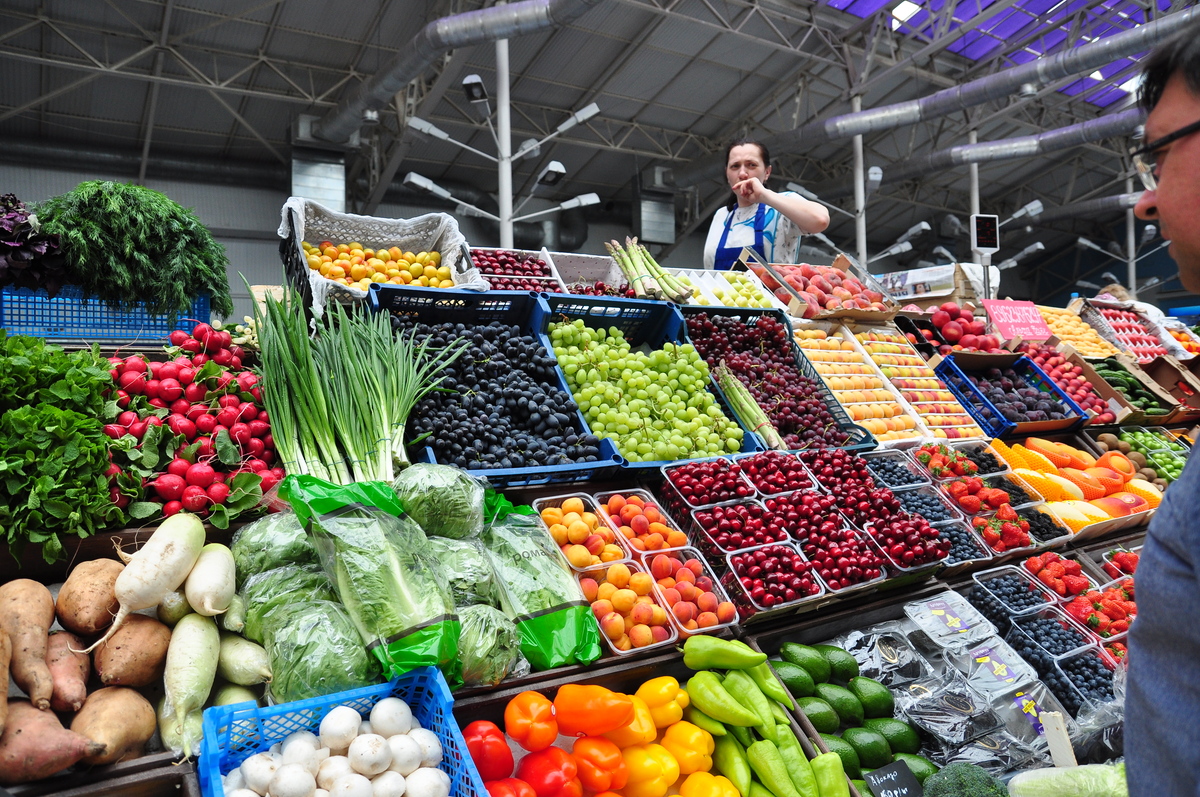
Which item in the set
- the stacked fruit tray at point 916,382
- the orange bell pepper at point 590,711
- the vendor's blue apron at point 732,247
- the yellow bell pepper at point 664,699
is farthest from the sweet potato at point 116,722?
the vendor's blue apron at point 732,247

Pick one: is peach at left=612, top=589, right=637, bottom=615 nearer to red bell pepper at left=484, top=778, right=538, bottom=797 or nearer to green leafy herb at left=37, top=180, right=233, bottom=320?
red bell pepper at left=484, top=778, right=538, bottom=797

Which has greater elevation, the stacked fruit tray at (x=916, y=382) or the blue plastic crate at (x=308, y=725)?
the stacked fruit tray at (x=916, y=382)

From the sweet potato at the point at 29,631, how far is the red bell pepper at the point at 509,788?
907mm

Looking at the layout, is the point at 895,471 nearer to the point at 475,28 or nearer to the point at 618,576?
the point at 618,576

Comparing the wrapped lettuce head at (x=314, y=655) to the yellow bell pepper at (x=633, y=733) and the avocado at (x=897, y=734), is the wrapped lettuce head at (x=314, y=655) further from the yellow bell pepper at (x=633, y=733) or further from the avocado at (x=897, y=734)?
the avocado at (x=897, y=734)

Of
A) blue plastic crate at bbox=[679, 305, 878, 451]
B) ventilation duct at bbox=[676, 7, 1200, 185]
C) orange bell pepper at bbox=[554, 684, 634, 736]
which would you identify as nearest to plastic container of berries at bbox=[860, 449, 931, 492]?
blue plastic crate at bbox=[679, 305, 878, 451]

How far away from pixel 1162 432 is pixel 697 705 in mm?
4579

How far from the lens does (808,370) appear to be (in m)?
3.83

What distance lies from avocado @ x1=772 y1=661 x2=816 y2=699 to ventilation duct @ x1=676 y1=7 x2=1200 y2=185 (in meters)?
11.3

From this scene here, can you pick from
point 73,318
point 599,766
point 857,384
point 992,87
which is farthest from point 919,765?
point 992,87

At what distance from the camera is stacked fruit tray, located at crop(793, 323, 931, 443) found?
366cm

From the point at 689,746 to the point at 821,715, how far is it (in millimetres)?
478

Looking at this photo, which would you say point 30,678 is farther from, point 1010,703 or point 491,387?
point 1010,703

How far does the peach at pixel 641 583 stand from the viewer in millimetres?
2145
